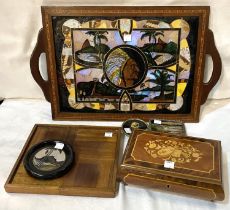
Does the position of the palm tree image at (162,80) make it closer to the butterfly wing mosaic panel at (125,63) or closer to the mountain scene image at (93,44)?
the butterfly wing mosaic panel at (125,63)

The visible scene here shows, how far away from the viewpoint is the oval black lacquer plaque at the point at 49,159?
81cm

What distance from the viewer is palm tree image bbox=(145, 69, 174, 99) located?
39.1 inches

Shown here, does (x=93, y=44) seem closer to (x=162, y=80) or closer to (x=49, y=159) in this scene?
(x=162, y=80)

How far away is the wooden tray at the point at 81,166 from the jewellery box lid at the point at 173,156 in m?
0.06

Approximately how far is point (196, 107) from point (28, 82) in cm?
56

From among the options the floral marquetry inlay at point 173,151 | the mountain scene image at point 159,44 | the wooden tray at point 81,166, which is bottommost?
the wooden tray at point 81,166

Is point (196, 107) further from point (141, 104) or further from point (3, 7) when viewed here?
point (3, 7)

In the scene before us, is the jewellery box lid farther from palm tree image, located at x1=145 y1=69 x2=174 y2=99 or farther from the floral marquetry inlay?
palm tree image, located at x1=145 y1=69 x2=174 y2=99

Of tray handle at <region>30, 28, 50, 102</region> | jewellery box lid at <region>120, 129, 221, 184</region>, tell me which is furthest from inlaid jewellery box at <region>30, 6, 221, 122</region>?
jewellery box lid at <region>120, 129, 221, 184</region>

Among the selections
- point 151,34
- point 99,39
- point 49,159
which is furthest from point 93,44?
point 49,159

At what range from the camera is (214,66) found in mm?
1006

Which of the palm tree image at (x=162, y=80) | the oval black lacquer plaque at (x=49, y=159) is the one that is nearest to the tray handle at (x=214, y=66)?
the palm tree image at (x=162, y=80)

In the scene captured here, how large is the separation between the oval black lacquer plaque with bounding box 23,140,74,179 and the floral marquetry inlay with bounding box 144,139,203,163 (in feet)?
0.69

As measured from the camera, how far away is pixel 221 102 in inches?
43.9
